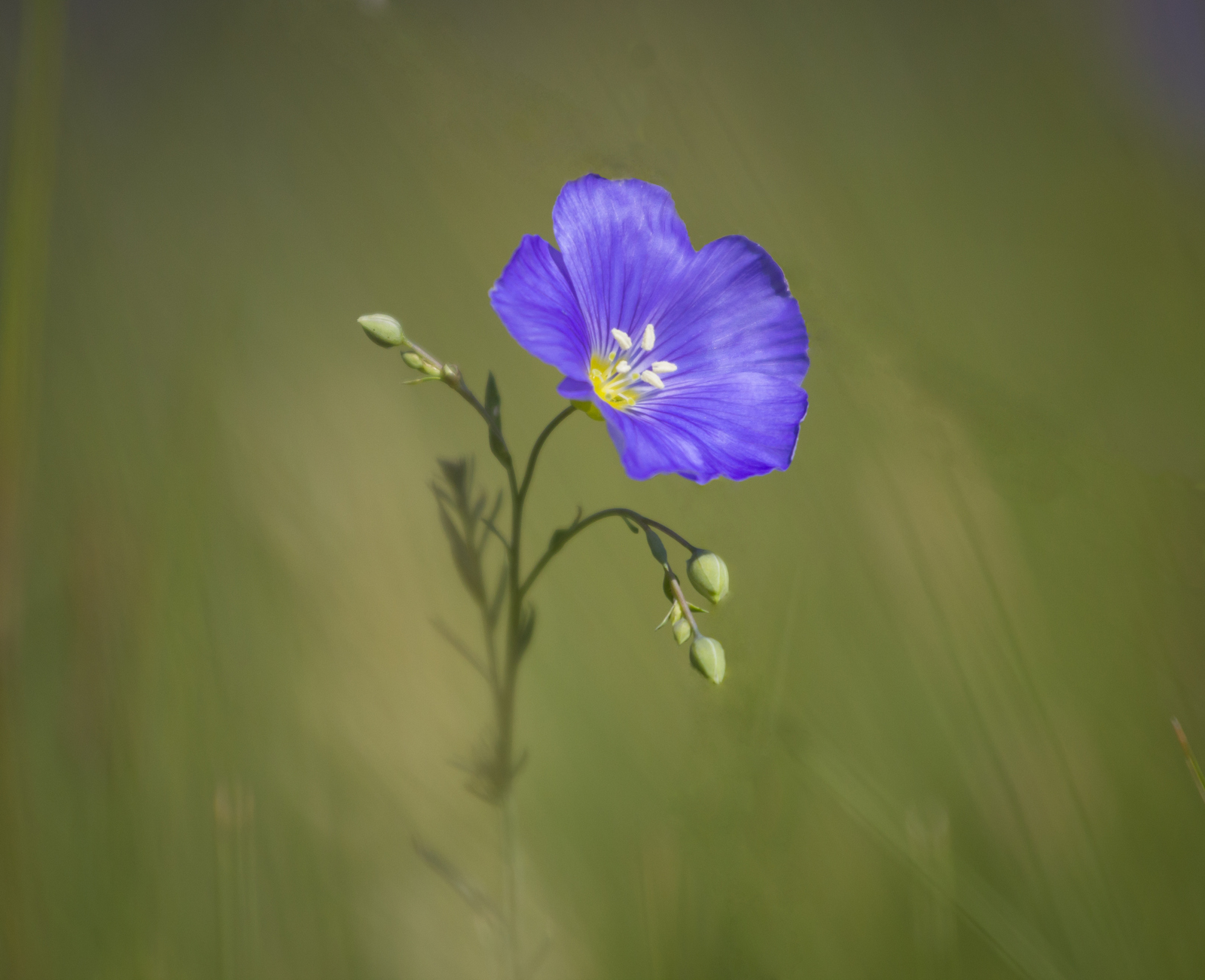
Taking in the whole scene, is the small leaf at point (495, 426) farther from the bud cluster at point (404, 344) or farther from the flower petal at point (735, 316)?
the flower petal at point (735, 316)

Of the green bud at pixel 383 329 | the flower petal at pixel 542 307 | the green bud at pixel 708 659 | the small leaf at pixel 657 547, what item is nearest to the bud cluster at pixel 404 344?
the green bud at pixel 383 329

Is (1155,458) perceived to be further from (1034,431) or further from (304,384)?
(304,384)

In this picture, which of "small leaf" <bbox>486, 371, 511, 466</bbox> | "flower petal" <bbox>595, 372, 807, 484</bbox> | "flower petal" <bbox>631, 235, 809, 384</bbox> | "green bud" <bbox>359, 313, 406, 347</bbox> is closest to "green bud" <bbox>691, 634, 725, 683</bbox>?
"flower petal" <bbox>595, 372, 807, 484</bbox>

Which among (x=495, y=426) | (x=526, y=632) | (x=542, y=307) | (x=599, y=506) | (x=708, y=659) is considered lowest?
(x=708, y=659)

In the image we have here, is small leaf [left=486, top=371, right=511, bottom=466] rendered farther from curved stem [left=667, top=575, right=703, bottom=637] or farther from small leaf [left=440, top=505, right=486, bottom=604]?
curved stem [left=667, top=575, right=703, bottom=637]

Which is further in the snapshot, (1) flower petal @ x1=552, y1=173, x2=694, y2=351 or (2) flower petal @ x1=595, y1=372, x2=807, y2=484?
(1) flower petal @ x1=552, y1=173, x2=694, y2=351

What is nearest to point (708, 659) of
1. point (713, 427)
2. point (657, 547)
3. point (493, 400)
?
point (657, 547)

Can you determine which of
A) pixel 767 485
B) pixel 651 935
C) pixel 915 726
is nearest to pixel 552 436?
pixel 767 485

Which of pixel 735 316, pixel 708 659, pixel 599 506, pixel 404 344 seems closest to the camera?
pixel 708 659

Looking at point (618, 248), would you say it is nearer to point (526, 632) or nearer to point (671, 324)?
point (671, 324)
